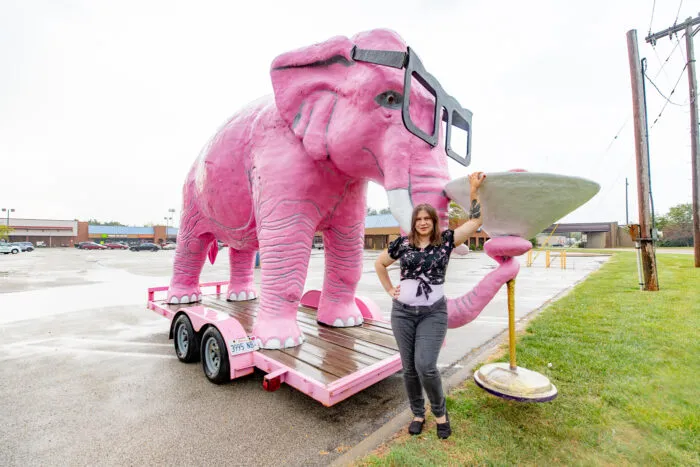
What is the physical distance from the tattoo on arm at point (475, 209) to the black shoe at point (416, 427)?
1.30 m

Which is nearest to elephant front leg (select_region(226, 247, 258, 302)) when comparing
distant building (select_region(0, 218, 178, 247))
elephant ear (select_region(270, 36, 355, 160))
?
elephant ear (select_region(270, 36, 355, 160))

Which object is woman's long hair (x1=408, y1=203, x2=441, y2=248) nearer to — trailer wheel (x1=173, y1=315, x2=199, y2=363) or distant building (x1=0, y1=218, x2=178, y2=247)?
trailer wheel (x1=173, y1=315, x2=199, y2=363)

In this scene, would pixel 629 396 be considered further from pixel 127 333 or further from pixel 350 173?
pixel 127 333

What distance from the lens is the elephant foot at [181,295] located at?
469cm

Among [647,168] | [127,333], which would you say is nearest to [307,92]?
[127,333]

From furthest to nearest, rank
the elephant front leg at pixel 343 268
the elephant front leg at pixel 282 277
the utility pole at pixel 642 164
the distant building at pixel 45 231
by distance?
the distant building at pixel 45 231 < the utility pole at pixel 642 164 < the elephant front leg at pixel 343 268 < the elephant front leg at pixel 282 277

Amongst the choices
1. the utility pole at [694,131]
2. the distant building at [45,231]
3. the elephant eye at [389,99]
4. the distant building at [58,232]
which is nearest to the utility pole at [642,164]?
the utility pole at [694,131]

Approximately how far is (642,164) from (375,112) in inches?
306

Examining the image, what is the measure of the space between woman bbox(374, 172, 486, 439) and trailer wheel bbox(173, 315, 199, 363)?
216 cm

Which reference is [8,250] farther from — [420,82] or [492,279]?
[492,279]

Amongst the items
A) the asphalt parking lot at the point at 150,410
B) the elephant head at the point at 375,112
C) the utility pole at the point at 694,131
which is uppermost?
the utility pole at the point at 694,131

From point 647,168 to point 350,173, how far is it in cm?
777

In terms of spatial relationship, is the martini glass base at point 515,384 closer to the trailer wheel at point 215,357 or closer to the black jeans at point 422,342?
the black jeans at point 422,342

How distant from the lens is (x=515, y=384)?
2.33 metres
